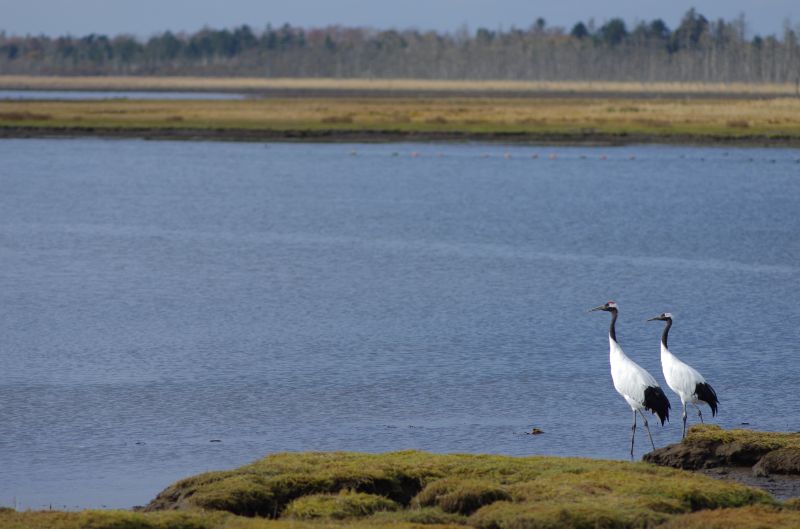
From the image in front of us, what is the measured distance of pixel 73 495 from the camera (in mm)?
13664

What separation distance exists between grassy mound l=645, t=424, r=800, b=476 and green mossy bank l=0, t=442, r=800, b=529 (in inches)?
47.7

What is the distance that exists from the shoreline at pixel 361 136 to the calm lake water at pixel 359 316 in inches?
817

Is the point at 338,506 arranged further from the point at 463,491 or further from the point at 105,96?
the point at 105,96

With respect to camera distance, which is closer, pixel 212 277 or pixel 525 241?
pixel 212 277

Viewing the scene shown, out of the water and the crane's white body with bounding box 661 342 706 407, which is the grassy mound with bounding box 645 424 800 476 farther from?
the water

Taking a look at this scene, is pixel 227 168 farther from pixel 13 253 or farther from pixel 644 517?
pixel 644 517

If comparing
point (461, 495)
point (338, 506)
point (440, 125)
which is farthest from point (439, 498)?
point (440, 125)

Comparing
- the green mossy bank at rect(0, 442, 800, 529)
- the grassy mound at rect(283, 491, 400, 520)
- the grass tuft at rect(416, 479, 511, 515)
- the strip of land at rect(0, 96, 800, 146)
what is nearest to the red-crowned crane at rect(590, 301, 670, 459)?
the green mossy bank at rect(0, 442, 800, 529)

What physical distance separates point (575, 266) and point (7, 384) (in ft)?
58.6

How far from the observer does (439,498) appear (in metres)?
11.6

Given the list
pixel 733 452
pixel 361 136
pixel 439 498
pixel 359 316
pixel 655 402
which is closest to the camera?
pixel 439 498

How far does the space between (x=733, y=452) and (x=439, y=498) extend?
160 inches

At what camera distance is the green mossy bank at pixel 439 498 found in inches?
420

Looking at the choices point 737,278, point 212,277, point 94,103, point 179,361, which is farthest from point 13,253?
point 94,103
